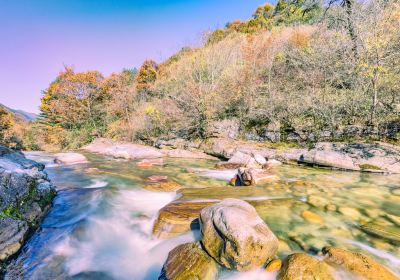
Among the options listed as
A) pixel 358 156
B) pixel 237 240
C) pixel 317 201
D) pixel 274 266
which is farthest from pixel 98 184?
pixel 358 156

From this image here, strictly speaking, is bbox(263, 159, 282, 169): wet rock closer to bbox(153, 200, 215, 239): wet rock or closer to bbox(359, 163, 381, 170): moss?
bbox(359, 163, 381, 170): moss

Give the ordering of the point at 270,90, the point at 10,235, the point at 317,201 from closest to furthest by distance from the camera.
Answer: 1. the point at 10,235
2. the point at 317,201
3. the point at 270,90

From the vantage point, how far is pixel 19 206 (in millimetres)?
4285

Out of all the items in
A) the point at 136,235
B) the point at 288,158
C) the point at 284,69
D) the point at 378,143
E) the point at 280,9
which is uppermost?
the point at 280,9

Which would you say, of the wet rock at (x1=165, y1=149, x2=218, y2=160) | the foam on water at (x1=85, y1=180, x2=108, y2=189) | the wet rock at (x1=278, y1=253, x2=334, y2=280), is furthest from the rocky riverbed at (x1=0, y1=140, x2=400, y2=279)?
the wet rock at (x1=165, y1=149, x2=218, y2=160)

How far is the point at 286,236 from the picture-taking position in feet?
13.0

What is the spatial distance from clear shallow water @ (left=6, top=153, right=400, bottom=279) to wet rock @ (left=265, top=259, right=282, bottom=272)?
12 centimetres

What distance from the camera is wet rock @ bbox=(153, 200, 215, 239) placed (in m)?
4.21

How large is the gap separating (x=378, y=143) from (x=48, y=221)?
11450 mm

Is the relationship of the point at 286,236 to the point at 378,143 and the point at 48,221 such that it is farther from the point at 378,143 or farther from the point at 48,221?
the point at 378,143

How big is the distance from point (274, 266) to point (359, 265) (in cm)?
108

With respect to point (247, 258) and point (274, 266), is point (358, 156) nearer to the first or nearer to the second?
point (274, 266)

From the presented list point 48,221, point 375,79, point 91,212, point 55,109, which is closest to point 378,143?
point 375,79

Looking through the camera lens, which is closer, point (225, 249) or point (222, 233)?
point (225, 249)
